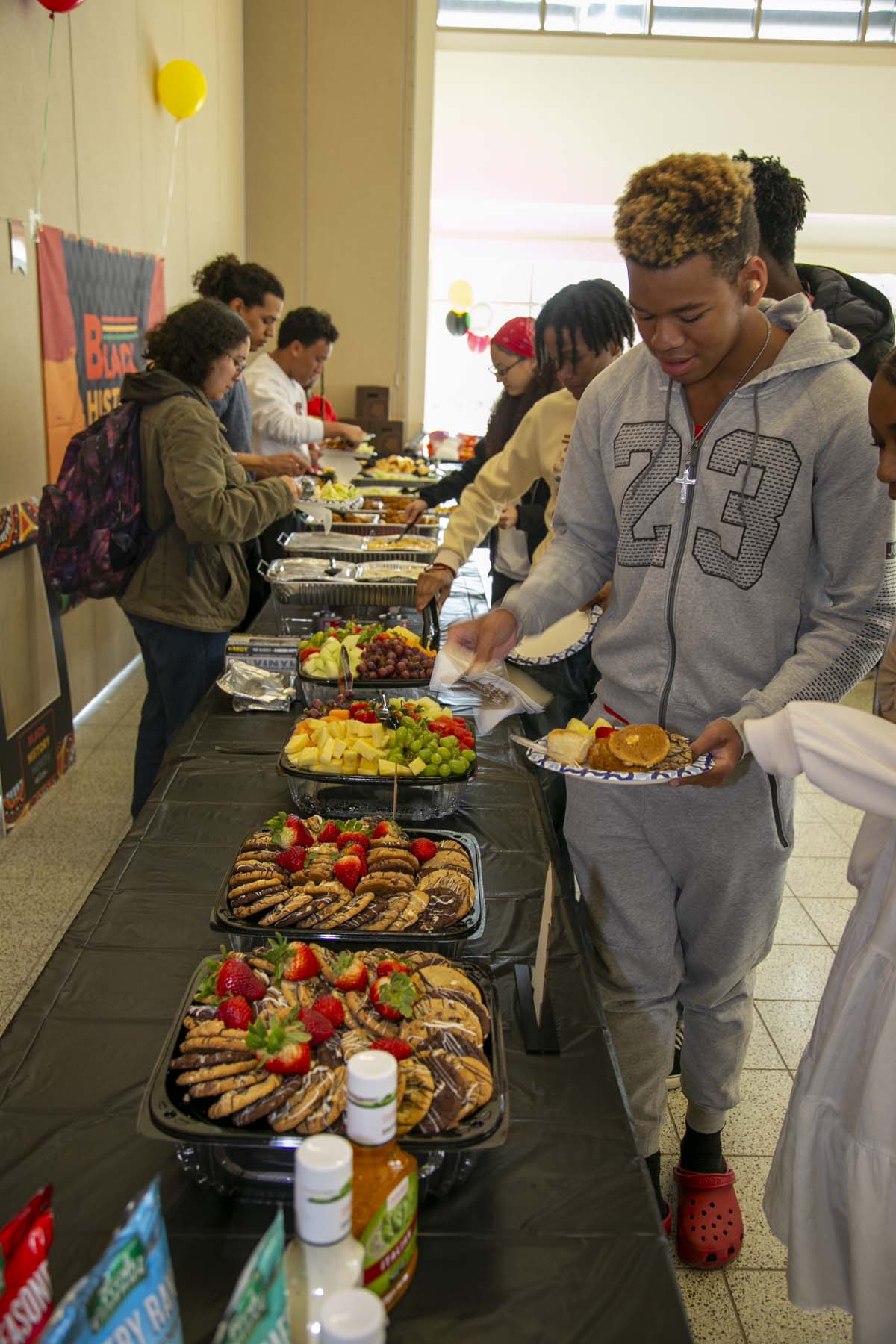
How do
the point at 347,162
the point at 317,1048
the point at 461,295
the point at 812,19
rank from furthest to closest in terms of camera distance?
the point at 461,295 → the point at 812,19 → the point at 347,162 → the point at 317,1048

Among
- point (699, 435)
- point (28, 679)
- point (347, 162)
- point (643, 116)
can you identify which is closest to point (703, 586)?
point (699, 435)

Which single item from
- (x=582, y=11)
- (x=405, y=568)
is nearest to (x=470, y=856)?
(x=405, y=568)

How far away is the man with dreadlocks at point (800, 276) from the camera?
1.80 metres

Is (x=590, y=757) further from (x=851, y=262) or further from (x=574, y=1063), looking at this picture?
(x=851, y=262)

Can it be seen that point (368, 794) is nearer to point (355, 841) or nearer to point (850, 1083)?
point (355, 841)

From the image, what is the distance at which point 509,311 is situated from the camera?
13977 millimetres

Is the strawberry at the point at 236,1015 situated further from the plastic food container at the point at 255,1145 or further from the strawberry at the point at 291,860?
the strawberry at the point at 291,860

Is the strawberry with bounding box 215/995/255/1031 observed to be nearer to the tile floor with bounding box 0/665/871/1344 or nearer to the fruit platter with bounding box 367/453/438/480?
the tile floor with bounding box 0/665/871/1344

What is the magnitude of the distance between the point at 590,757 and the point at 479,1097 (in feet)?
1.77

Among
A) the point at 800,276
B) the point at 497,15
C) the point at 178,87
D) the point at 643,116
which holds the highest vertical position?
the point at 497,15

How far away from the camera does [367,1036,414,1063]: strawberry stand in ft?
3.19

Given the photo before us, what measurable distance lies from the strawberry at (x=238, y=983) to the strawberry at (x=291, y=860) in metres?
0.26

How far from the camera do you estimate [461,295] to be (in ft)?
38.3

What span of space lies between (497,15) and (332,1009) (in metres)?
9.64
